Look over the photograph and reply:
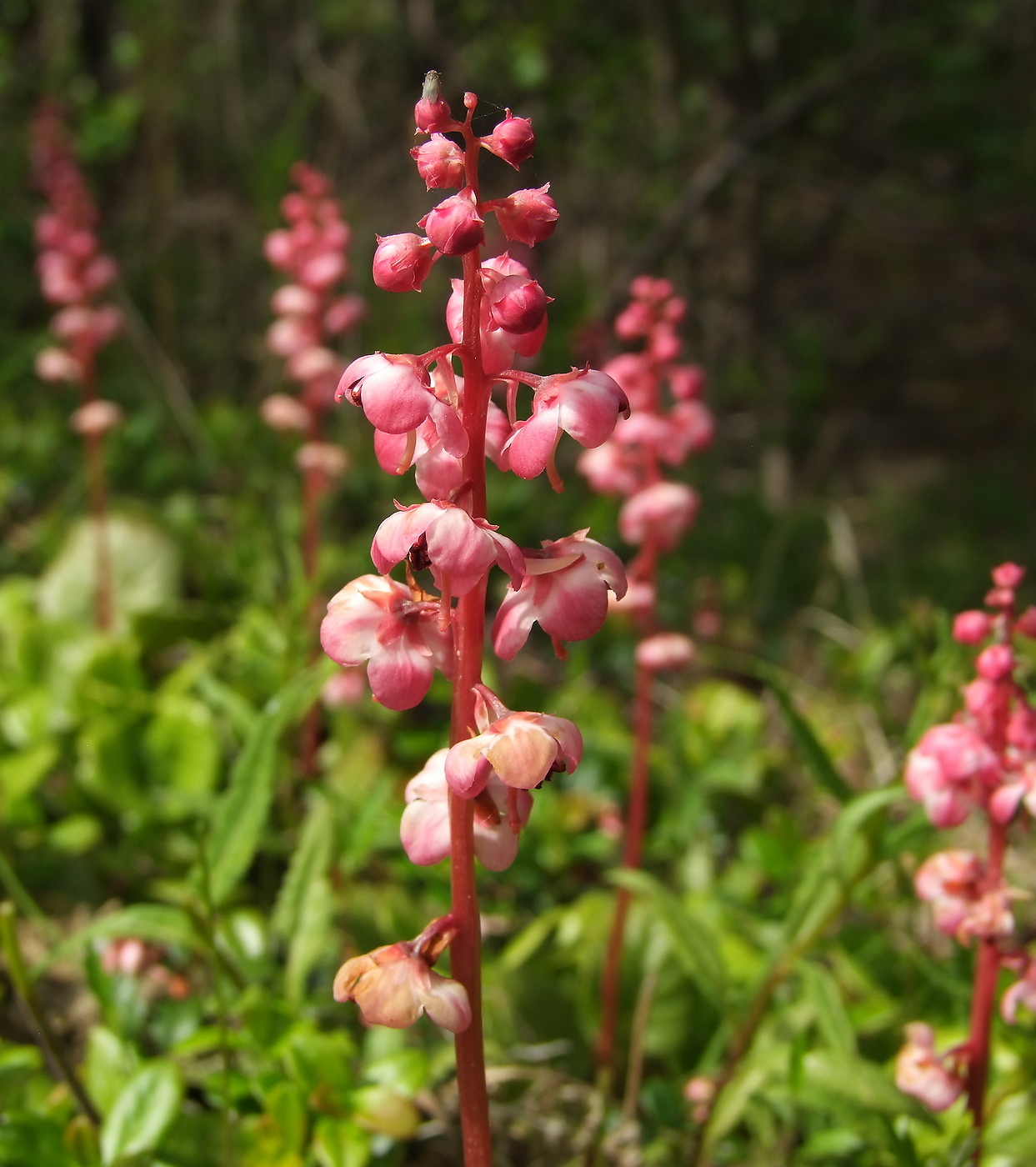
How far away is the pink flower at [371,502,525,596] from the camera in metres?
0.69

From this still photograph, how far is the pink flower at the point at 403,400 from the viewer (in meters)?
0.70

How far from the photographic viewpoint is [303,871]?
1337mm

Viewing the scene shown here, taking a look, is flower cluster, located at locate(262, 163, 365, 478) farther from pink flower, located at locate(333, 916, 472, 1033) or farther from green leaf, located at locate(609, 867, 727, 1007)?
pink flower, located at locate(333, 916, 472, 1033)

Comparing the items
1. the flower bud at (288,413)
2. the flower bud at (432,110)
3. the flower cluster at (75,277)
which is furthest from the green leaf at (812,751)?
the flower cluster at (75,277)

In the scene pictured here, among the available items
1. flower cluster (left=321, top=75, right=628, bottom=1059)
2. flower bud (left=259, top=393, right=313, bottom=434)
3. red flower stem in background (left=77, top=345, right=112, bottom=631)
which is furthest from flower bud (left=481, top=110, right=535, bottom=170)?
red flower stem in background (left=77, top=345, right=112, bottom=631)

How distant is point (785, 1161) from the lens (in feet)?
4.43

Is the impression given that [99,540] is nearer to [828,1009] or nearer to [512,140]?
[828,1009]

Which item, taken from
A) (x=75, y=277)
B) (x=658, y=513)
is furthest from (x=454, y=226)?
(x=75, y=277)

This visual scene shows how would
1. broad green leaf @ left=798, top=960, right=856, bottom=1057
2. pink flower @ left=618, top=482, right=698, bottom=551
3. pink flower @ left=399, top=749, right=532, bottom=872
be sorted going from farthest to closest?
pink flower @ left=618, top=482, right=698, bottom=551 < broad green leaf @ left=798, top=960, right=856, bottom=1057 < pink flower @ left=399, top=749, right=532, bottom=872

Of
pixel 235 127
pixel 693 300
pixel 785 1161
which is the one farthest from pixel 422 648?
pixel 235 127

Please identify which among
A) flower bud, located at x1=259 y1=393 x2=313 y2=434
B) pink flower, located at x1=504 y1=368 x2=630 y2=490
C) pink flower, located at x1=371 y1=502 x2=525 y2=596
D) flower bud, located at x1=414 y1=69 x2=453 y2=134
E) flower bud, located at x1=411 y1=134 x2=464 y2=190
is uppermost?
flower bud, located at x1=259 y1=393 x2=313 y2=434

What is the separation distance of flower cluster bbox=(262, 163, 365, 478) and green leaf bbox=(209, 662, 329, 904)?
1.08m

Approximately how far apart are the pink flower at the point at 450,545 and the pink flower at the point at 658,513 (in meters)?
0.90

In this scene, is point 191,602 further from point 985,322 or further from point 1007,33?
point 985,322
